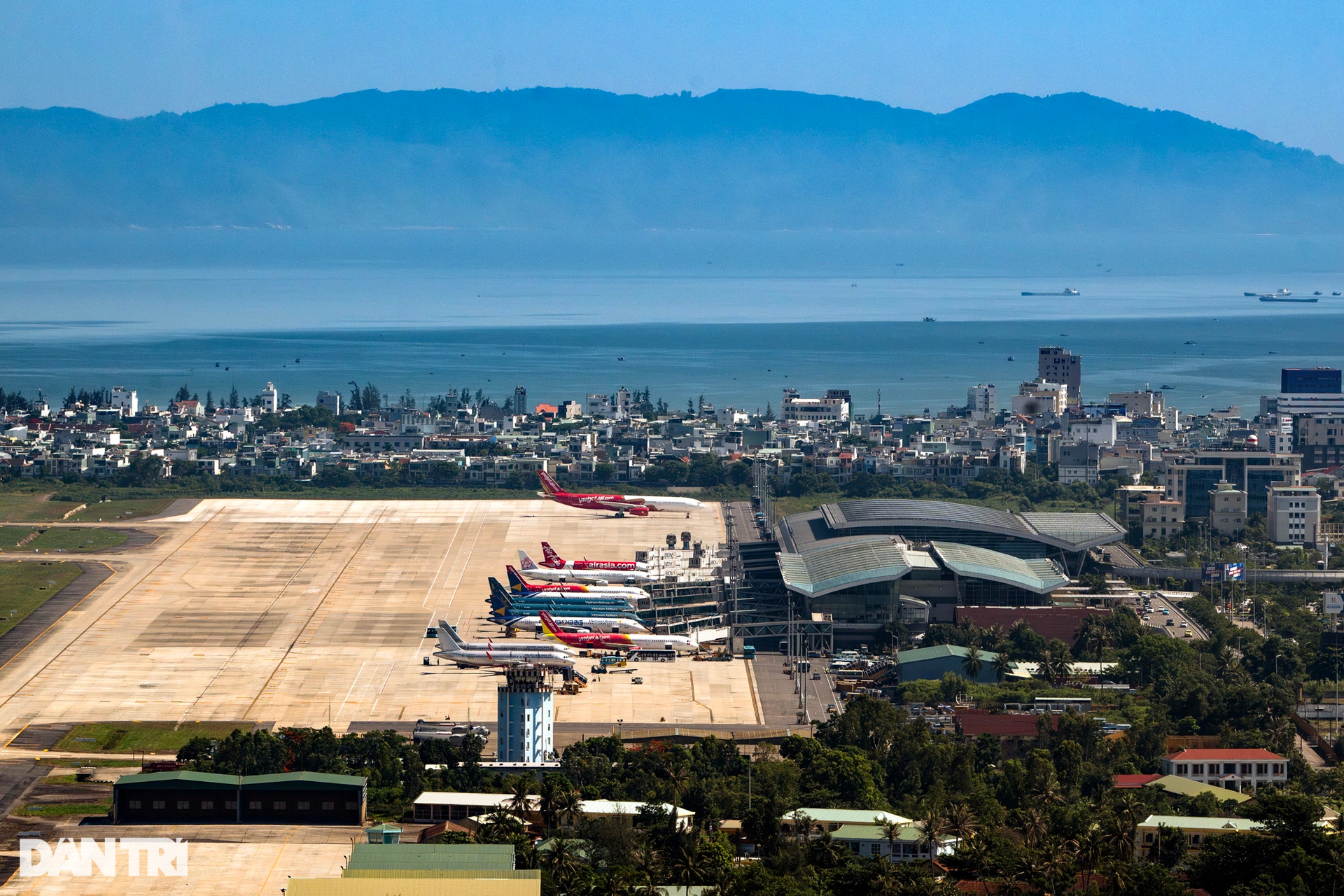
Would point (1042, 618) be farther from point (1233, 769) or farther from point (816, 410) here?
point (816, 410)

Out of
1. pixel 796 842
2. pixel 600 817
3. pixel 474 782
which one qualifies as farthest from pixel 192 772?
pixel 796 842

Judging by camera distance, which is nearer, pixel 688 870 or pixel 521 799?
pixel 688 870

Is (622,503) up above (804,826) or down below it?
above

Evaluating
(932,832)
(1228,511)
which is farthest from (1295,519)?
(932,832)

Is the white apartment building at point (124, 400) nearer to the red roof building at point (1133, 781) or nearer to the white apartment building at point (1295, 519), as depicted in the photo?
the white apartment building at point (1295, 519)

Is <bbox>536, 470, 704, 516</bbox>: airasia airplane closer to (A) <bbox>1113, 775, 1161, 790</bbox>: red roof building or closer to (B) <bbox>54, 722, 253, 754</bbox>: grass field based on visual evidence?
(B) <bbox>54, 722, 253, 754</bbox>: grass field

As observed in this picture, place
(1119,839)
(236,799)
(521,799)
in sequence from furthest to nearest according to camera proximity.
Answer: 1. (236,799)
2. (521,799)
3. (1119,839)
